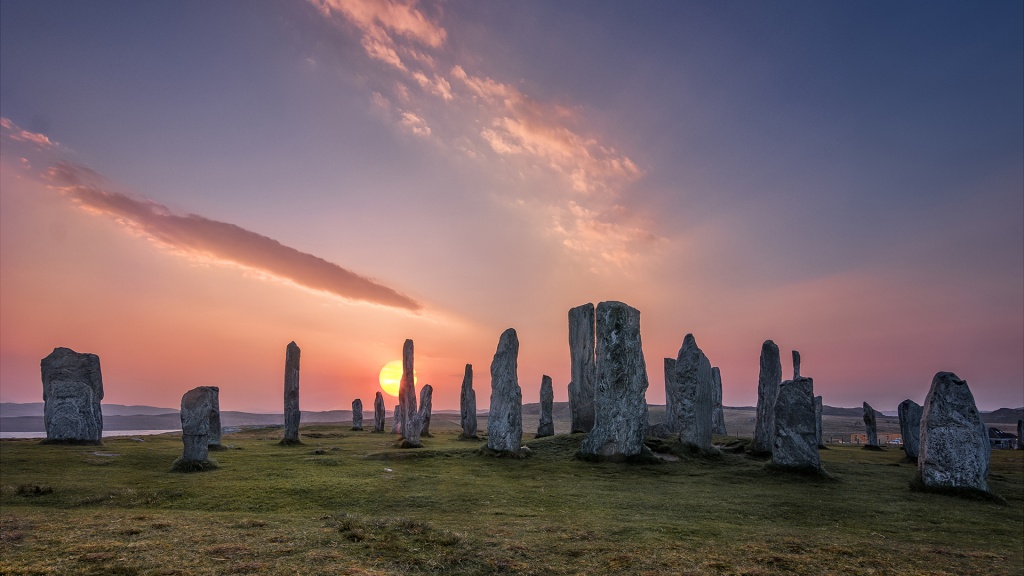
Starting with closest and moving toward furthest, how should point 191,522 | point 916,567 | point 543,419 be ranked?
point 916,567, point 191,522, point 543,419

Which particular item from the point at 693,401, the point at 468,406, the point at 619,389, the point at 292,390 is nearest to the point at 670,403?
the point at 693,401

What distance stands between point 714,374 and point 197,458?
35.3 m

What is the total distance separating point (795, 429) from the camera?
2044cm

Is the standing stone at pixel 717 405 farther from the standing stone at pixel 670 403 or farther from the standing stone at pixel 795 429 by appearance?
the standing stone at pixel 795 429

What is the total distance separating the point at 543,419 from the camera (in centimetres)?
3694

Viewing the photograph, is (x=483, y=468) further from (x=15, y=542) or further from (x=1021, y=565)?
(x=1021, y=565)

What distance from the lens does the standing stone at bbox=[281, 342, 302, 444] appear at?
104 feet

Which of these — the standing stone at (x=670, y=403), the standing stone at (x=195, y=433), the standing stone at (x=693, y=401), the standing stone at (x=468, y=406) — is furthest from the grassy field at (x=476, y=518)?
the standing stone at (x=468, y=406)

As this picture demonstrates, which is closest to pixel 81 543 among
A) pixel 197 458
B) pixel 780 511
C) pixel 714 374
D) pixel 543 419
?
pixel 197 458

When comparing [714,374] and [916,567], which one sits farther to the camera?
[714,374]

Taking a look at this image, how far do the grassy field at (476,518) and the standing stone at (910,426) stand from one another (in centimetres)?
518

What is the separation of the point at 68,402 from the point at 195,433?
43.0 ft

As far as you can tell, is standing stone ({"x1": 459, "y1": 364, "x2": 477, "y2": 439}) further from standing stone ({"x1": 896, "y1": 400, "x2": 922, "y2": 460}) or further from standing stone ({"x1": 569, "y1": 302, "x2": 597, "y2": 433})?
standing stone ({"x1": 896, "y1": 400, "x2": 922, "y2": 460})

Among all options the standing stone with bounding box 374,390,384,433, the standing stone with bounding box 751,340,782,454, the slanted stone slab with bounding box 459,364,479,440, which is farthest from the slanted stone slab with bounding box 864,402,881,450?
the standing stone with bounding box 374,390,384,433
